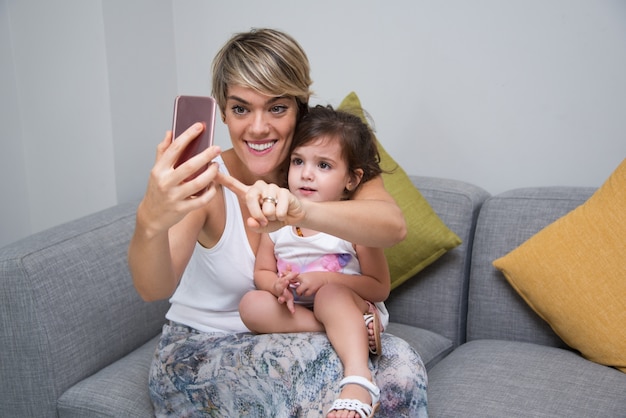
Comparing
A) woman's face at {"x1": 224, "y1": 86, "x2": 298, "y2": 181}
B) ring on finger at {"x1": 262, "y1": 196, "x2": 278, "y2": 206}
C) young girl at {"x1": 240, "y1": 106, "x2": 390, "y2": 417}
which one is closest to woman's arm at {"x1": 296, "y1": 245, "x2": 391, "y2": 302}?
young girl at {"x1": 240, "y1": 106, "x2": 390, "y2": 417}

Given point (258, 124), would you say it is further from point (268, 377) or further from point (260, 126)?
point (268, 377)

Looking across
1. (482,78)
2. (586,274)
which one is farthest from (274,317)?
(482,78)

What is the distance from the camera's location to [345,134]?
1876 mm

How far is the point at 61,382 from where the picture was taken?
192 cm

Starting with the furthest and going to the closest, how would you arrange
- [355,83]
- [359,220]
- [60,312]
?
1. [355,83]
2. [60,312]
3. [359,220]

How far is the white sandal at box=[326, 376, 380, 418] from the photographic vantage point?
56.9 inches

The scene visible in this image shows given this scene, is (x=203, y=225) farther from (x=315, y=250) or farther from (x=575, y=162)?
(x=575, y=162)

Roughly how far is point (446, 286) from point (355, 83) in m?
0.90

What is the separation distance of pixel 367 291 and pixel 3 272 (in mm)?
947

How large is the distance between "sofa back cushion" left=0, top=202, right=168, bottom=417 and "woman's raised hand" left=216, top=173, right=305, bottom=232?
822mm

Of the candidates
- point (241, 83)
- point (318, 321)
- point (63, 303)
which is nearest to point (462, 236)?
point (318, 321)

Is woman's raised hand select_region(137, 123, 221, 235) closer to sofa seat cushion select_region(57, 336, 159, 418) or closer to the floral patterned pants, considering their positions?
the floral patterned pants

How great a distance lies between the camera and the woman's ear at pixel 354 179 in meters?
1.91

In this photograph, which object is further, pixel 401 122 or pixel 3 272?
pixel 401 122
